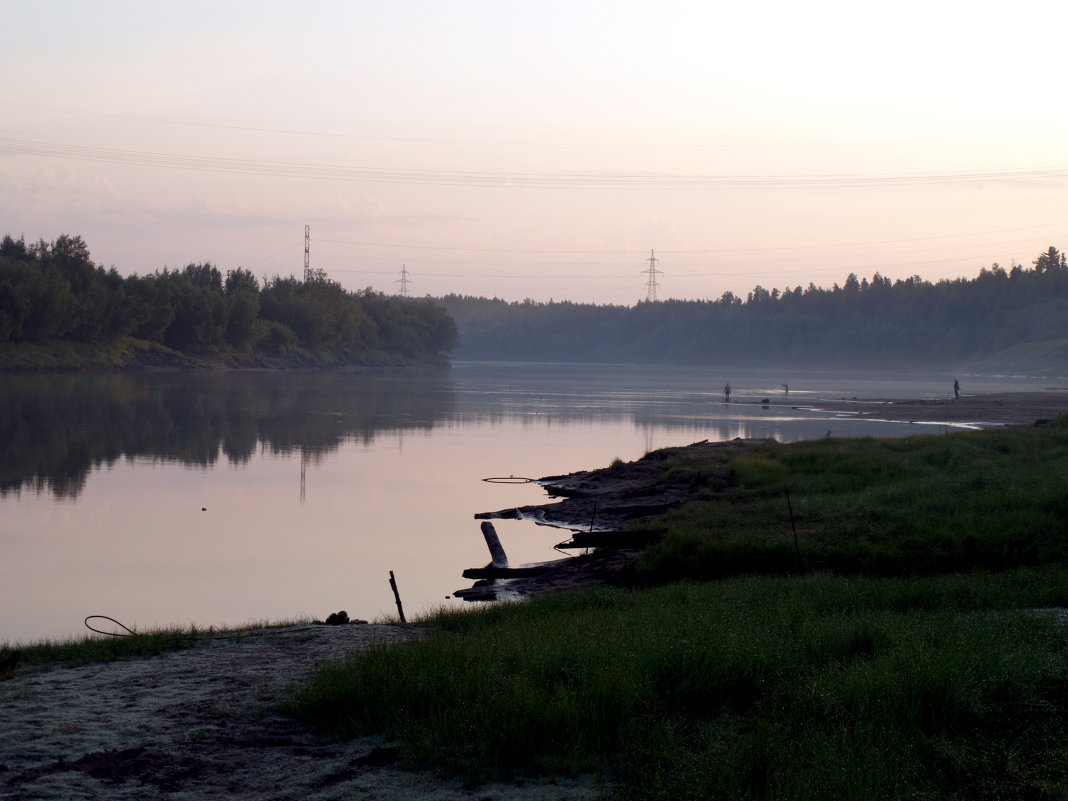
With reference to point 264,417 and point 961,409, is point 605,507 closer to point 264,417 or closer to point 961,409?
point 264,417

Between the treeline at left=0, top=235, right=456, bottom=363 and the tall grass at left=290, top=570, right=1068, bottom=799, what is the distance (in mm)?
85574

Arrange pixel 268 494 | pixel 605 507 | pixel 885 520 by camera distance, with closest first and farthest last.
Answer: pixel 885 520
pixel 605 507
pixel 268 494

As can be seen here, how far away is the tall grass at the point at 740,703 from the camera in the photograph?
584 centimetres

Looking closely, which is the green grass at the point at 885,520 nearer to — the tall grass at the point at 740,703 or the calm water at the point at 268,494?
the calm water at the point at 268,494

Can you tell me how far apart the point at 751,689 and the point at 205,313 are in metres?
112

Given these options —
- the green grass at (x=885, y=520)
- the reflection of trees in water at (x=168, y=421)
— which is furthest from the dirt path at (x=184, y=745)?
the reflection of trees in water at (x=168, y=421)

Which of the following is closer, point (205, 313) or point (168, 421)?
point (168, 421)

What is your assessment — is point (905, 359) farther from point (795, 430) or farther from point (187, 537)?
point (187, 537)

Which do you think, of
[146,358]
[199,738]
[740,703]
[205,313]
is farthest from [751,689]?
[205,313]

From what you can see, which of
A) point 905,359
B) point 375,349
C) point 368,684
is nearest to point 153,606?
point 368,684

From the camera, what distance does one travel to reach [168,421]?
45406 mm

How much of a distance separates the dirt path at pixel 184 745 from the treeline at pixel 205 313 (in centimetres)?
8371

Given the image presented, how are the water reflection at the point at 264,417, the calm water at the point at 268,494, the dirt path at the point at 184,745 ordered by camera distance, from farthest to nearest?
the water reflection at the point at 264,417 < the calm water at the point at 268,494 < the dirt path at the point at 184,745

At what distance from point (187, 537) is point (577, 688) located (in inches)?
577
